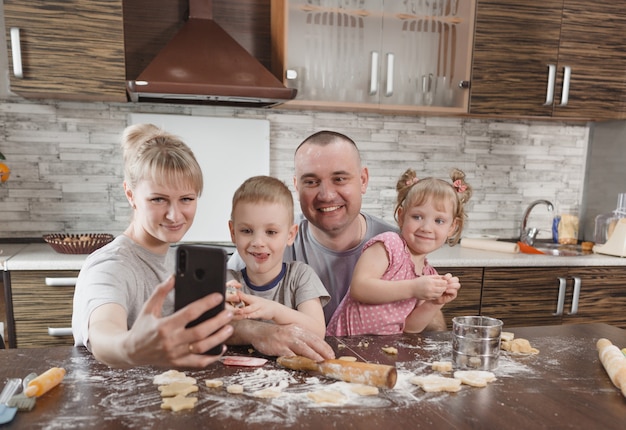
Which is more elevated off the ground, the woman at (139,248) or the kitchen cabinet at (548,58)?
the kitchen cabinet at (548,58)

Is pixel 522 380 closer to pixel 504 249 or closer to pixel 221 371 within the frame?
pixel 221 371

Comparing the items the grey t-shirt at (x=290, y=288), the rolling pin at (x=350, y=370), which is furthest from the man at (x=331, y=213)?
the rolling pin at (x=350, y=370)

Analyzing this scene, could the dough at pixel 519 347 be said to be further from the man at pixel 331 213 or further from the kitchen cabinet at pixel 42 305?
the kitchen cabinet at pixel 42 305

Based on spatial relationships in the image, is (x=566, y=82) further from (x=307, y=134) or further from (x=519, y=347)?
(x=519, y=347)

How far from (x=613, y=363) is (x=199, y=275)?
38.3 inches

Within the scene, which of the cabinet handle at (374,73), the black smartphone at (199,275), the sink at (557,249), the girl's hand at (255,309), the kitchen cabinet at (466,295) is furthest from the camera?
the sink at (557,249)

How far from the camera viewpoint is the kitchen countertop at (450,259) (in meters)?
2.23

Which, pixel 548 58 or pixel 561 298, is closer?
pixel 561 298

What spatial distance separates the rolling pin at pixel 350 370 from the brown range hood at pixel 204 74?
1.57 metres

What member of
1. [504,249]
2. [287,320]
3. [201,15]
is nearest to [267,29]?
[201,15]

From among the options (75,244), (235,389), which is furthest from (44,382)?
(75,244)

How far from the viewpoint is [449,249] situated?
290 cm

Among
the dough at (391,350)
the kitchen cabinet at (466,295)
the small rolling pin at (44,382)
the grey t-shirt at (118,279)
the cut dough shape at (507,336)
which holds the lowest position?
the kitchen cabinet at (466,295)

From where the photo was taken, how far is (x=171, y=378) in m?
1.09
